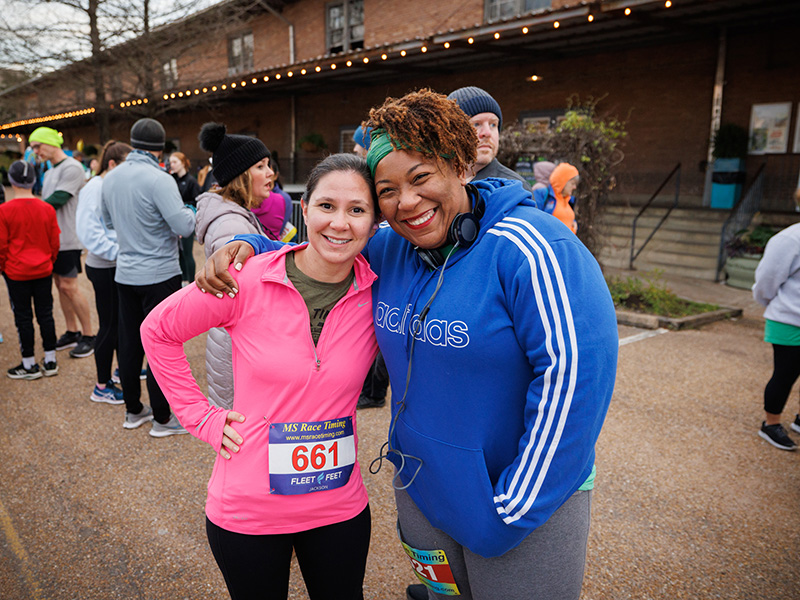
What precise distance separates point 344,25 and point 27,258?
16676 millimetres

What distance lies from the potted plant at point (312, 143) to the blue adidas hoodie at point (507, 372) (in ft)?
60.7

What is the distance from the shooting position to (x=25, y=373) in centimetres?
521

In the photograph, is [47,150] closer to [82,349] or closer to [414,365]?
[82,349]

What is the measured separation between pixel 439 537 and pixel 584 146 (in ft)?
25.4

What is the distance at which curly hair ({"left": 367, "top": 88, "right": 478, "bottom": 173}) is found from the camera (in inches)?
55.5

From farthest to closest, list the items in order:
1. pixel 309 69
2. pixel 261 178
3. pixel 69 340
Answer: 1. pixel 309 69
2. pixel 69 340
3. pixel 261 178

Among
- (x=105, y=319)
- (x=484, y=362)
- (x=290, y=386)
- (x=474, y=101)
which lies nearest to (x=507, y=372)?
(x=484, y=362)

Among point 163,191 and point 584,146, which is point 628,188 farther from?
point 163,191

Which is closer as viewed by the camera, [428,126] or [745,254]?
[428,126]

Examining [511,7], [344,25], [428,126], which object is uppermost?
[344,25]

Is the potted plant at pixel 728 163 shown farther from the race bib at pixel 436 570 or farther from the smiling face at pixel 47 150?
the race bib at pixel 436 570

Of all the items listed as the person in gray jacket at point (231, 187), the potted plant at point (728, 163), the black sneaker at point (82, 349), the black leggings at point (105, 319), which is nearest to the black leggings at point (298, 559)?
the person in gray jacket at point (231, 187)

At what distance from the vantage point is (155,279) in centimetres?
401

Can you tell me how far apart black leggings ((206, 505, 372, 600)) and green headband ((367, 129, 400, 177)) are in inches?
44.1
